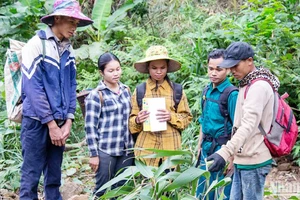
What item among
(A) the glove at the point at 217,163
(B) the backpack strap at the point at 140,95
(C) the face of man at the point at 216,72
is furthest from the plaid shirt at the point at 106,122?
(A) the glove at the point at 217,163

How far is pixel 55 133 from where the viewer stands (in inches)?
144

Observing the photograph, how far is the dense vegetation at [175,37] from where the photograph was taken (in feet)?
18.4

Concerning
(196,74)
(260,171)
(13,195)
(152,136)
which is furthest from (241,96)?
(196,74)

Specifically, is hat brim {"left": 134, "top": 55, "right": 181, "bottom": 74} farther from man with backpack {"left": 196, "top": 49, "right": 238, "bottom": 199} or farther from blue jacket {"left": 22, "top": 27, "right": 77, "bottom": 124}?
blue jacket {"left": 22, "top": 27, "right": 77, "bottom": 124}

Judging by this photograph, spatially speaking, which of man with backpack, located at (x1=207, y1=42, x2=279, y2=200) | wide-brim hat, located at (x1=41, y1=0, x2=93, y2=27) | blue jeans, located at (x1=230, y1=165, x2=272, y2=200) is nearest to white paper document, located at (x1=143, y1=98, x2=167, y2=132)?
man with backpack, located at (x1=207, y1=42, x2=279, y2=200)

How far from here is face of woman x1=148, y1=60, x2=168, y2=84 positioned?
3729 millimetres

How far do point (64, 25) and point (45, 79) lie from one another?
1.52 feet

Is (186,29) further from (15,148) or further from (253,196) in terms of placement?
(253,196)

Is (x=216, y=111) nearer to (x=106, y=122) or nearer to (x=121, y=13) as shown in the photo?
(x=106, y=122)

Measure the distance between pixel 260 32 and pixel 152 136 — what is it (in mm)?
2810

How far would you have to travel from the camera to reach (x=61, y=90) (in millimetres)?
3740

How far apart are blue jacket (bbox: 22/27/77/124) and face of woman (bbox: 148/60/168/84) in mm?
715

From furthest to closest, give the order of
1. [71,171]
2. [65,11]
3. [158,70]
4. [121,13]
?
[121,13] < [71,171] < [158,70] < [65,11]

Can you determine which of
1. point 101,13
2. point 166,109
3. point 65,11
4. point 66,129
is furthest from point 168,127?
point 101,13
